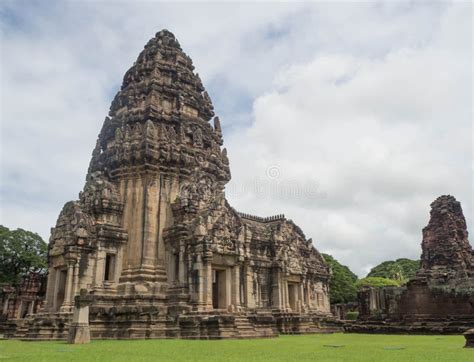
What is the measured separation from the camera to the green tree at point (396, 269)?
272 ft

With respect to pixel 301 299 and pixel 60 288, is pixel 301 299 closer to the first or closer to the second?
pixel 301 299

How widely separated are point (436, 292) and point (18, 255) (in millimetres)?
44064

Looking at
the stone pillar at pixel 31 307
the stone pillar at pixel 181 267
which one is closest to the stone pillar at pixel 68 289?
the stone pillar at pixel 181 267

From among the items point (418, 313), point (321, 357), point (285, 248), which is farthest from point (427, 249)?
point (321, 357)

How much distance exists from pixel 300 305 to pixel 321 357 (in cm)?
1823

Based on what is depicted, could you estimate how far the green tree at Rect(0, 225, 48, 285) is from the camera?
50.8 meters

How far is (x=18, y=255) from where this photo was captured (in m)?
51.3

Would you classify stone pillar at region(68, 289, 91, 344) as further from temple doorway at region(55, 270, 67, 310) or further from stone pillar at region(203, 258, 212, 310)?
temple doorway at region(55, 270, 67, 310)

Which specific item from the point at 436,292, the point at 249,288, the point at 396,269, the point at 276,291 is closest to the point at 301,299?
the point at 276,291

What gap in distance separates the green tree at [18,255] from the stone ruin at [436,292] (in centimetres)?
3691

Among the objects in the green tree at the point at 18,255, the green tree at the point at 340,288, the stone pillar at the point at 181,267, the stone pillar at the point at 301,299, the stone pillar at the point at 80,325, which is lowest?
the stone pillar at the point at 80,325

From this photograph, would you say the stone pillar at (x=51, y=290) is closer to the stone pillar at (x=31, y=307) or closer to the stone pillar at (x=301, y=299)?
the stone pillar at (x=301, y=299)

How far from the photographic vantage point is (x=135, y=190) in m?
24.7

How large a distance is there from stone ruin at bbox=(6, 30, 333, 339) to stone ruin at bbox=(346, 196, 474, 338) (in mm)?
4653
